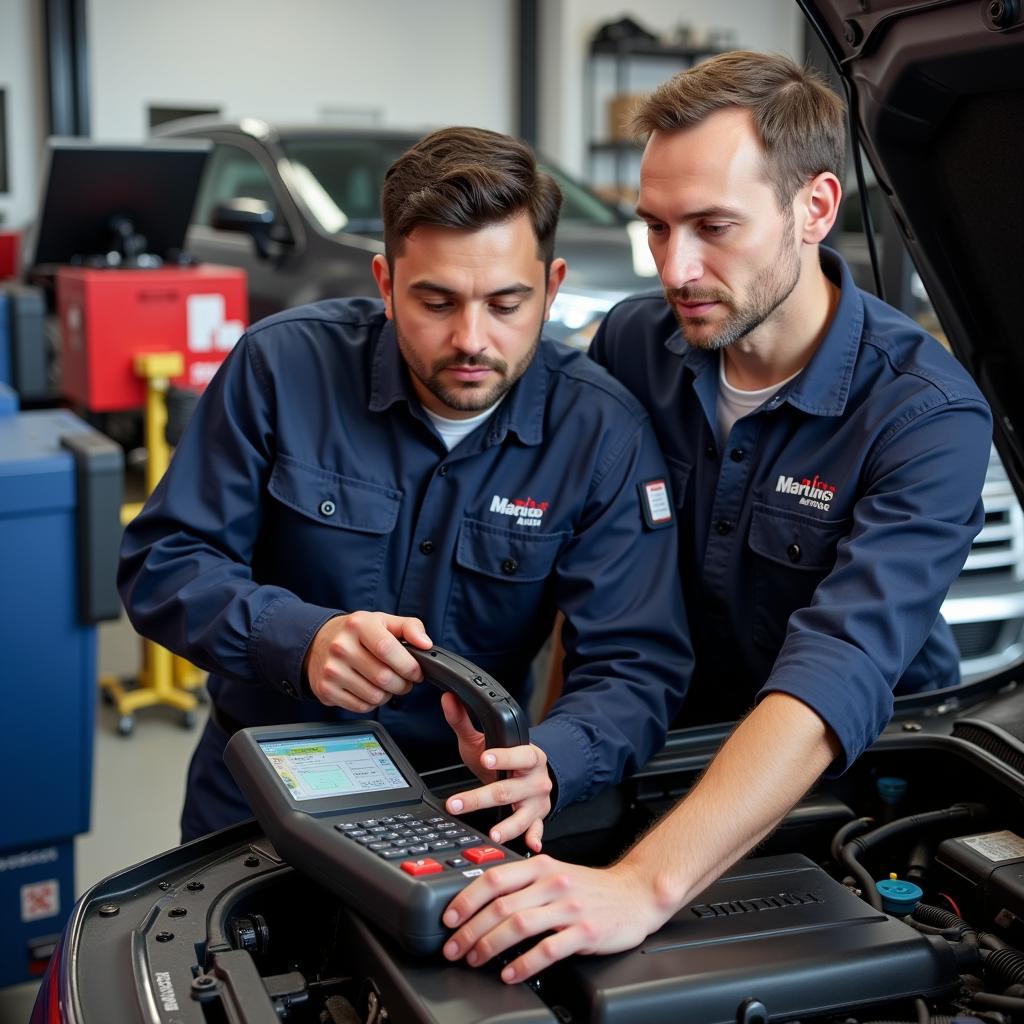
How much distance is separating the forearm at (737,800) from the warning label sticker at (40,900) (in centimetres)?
138

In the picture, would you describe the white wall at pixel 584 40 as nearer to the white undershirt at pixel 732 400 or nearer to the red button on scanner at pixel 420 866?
the white undershirt at pixel 732 400

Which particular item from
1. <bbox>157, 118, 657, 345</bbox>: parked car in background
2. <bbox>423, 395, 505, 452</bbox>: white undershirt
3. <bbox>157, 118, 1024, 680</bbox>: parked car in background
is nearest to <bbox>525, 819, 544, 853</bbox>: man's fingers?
<bbox>423, 395, 505, 452</bbox>: white undershirt

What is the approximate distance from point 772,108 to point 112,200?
274cm

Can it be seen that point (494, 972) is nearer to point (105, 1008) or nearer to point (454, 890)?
point (454, 890)

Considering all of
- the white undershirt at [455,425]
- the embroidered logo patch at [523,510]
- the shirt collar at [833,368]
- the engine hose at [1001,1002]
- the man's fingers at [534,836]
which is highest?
the shirt collar at [833,368]

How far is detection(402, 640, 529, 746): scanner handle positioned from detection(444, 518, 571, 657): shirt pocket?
411mm

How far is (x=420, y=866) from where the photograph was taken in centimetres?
96

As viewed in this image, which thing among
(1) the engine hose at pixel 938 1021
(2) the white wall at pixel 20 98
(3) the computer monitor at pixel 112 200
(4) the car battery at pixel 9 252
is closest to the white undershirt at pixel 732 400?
(1) the engine hose at pixel 938 1021

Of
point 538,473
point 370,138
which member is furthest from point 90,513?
point 370,138

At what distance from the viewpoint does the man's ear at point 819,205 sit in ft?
4.80

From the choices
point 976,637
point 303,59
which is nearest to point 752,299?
point 976,637

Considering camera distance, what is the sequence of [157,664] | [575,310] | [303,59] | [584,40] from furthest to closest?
[584,40] < [303,59] < [575,310] < [157,664]

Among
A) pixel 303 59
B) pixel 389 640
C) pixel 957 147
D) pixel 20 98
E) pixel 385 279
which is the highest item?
pixel 303 59

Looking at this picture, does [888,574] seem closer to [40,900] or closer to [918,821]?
[918,821]
